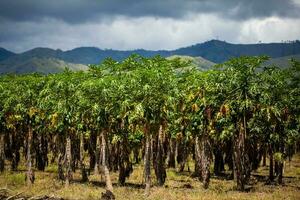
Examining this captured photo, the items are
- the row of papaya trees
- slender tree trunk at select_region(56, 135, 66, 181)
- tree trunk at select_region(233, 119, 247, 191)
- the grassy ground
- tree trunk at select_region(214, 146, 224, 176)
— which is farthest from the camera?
tree trunk at select_region(214, 146, 224, 176)

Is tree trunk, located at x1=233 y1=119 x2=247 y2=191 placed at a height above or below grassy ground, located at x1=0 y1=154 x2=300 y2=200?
above

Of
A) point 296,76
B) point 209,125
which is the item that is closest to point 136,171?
point 209,125

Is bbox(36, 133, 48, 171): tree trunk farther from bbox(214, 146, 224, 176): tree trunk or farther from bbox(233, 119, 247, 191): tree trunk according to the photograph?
bbox(233, 119, 247, 191): tree trunk

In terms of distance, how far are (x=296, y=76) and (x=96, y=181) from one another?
2764 centimetres

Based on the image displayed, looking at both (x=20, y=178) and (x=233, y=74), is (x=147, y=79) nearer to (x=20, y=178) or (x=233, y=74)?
(x=233, y=74)

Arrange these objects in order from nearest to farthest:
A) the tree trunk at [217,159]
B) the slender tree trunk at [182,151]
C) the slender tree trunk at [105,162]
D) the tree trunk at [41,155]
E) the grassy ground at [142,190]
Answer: the grassy ground at [142,190]
the slender tree trunk at [105,162]
the slender tree trunk at [182,151]
the tree trunk at [217,159]
the tree trunk at [41,155]

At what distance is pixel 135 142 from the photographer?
47.4m

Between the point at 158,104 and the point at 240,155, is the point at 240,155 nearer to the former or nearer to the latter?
the point at 240,155

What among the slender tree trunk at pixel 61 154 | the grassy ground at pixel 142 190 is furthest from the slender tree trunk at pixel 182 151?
the slender tree trunk at pixel 61 154

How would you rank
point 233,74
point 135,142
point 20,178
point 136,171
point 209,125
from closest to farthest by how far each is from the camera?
point 233,74
point 209,125
point 135,142
point 20,178
point 136,171

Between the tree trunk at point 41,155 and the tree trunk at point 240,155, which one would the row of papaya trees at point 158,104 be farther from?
the tree trunk at point 41,155

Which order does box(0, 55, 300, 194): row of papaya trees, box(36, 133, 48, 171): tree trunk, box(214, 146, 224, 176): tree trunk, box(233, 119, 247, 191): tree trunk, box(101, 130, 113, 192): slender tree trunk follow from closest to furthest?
1. box(101, 130, 113, 192): slender tree trunk
2. box(0, 55, 300, 194): row of papaya trees
3. box(233, 119, 247, 191): tree trunk
4. box(214, 146, 224, 176): tree trunk
5. box(36, 133, 48, 171): tree trunk

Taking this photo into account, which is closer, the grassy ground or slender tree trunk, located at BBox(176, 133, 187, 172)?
the grassy ground

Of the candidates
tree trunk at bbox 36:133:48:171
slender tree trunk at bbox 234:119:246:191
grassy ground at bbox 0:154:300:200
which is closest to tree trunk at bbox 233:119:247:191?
slender tree trunk at bbox 234:119:246:191
